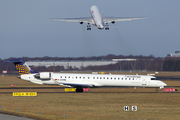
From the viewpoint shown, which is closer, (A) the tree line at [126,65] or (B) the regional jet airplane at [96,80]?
(B) the regional jet airplane at [96,80]

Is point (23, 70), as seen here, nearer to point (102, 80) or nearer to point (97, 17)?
point (102, 80)

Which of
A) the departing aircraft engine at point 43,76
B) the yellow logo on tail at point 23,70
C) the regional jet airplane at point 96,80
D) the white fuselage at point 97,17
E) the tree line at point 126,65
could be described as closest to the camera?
the departing aircraft engine at point 43,76

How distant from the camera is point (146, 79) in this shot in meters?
43.8

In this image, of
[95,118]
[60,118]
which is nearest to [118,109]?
[95,118]

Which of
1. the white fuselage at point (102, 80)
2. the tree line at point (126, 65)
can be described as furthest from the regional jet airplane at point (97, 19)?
the tree line at point (126, 65)

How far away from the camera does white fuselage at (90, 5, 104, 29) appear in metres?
51.6

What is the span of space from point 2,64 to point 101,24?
201ft

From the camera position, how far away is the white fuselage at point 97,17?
51.6 m

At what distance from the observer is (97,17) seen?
Answer: 5331cm

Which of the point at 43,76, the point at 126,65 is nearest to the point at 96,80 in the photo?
the point at 43,76

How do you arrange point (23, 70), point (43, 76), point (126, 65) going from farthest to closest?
point (126, 65), point (23, 70), point (43, 76)

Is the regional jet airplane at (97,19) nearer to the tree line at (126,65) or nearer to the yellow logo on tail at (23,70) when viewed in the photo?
the yellow logo on tail at (23,70)

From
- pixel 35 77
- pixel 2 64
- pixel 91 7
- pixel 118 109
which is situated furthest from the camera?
pixel 2 64

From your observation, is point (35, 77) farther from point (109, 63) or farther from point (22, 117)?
point (109, 63)
